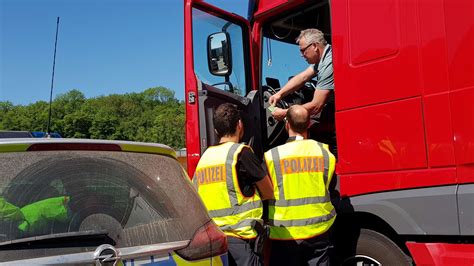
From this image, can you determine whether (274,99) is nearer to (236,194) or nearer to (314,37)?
(314,37)

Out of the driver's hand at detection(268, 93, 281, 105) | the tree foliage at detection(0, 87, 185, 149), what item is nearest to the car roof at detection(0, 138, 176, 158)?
the driver's hand at detection(268, 93, 281, 105)

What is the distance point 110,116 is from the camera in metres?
78.1

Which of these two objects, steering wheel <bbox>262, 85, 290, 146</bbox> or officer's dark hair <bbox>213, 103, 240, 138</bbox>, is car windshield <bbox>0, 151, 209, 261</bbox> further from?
steering wheel <bbox>262, 85, 290, 146</bbox>

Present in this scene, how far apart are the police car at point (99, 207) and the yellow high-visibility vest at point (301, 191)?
95cm

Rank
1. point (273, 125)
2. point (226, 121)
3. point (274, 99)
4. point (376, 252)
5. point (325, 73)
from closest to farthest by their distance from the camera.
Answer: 1. point (226, 121)
2. point (376, 252)
3. point (325, 73)
4. point (274, 99)
5. point (273, 125)

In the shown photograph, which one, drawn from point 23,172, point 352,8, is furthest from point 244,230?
point 352,8

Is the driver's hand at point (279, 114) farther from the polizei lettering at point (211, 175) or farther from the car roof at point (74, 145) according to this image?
the car roof at point (74, 145)

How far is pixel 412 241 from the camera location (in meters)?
3.13

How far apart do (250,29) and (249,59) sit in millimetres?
316

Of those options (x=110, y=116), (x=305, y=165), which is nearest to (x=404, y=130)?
(x=305, y=165)

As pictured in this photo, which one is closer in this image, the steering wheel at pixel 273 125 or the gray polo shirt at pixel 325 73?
the gray polo shirt at pixel 325 73

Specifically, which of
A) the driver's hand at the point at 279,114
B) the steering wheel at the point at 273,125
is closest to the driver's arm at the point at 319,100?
the driver's hand at the point at 279,114

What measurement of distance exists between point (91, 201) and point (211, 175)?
1.16 metres

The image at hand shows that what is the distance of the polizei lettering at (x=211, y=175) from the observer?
310cm
